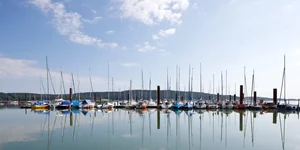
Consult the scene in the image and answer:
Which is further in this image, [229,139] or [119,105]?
[119,105]

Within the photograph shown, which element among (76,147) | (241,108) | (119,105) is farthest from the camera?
(119,105)

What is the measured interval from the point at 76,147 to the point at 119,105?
188ft

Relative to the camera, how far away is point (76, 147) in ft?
60.9

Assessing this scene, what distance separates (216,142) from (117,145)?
8.08m

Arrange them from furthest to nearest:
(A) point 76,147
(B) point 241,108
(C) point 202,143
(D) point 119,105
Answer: (D) point 119,105 → (B) point 241,108 → (C) point 202,143 → (A) point 76,147

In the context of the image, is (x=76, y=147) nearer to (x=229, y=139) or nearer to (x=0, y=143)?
(x=0, y=143)

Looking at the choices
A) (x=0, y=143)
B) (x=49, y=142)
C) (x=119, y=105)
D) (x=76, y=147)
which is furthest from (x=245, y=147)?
(x=119, y=105)

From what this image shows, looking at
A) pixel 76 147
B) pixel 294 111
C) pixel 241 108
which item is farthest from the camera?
pixel 241 108

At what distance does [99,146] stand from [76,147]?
1667mm

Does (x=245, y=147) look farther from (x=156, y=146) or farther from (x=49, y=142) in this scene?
(x=49, y=142)

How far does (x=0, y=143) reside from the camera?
19.5 meters

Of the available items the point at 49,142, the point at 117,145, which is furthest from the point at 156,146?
the point at 49,142

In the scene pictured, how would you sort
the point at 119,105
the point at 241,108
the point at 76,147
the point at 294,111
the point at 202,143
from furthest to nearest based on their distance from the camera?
the point at 119,105 < the point at 241,108 < the point at 294,111 < the point at 202,143 < the point at 76,147

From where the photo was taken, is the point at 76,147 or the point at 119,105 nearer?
the point at 76,147
